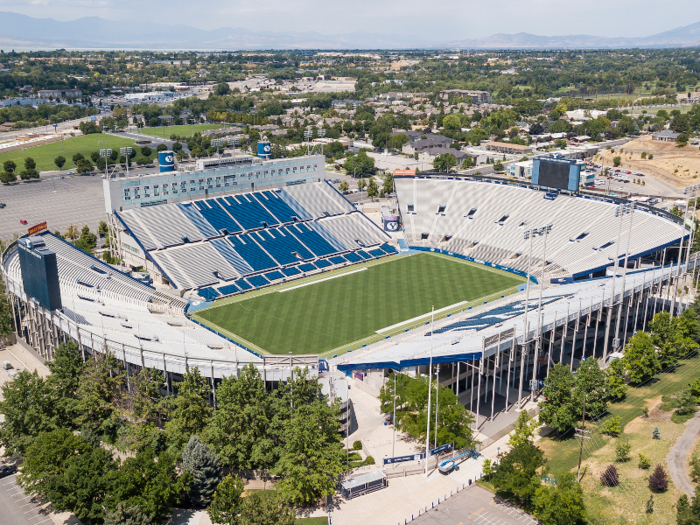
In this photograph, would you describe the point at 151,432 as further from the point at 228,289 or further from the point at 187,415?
the point at 228,289

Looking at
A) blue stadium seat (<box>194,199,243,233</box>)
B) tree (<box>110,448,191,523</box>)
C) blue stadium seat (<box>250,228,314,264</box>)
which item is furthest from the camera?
blue stadium seat (<box>194,199,243,233</box>)

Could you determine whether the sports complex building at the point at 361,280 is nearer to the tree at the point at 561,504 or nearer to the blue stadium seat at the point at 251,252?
the blue stadium seat at the point at 251,252

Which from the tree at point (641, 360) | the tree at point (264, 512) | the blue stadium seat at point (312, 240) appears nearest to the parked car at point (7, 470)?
the tree at point (264, 512)

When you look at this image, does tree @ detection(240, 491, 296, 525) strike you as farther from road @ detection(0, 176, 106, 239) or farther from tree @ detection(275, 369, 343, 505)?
road @ detection(0, 176, 106, 239)

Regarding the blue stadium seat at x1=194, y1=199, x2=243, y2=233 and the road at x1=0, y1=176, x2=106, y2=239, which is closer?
the blue stadium seat at x1=194, y1=199, x2=243, y2=233

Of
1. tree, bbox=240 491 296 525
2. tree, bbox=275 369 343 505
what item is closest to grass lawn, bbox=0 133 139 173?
tree, bbox=275 369 343 505

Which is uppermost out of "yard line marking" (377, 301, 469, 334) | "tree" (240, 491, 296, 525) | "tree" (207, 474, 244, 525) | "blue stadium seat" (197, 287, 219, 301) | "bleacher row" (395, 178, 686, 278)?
"bleacher row" (395, 178, 686, 278)
